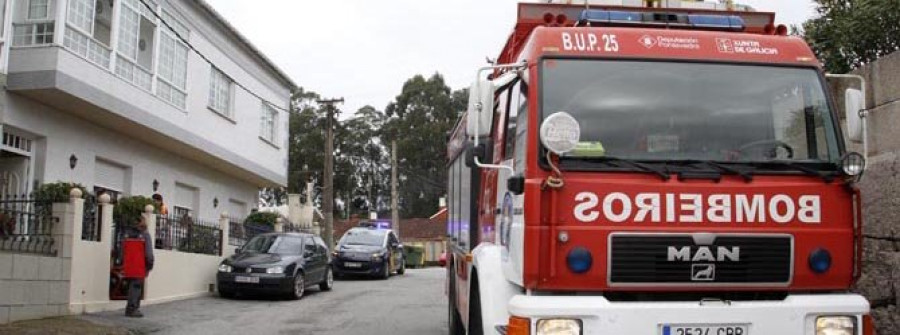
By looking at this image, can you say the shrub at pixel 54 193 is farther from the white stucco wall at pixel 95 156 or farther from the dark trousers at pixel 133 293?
the white stucco wall at pixel 95 156

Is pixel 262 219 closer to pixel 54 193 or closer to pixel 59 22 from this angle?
pixel 59 22

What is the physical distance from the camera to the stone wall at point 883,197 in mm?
7117

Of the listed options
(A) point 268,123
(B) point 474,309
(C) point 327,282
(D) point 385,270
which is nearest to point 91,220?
(C) point 327,282

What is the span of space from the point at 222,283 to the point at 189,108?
18.0 ft

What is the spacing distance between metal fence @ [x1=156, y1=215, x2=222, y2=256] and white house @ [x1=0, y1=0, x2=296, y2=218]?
205cm

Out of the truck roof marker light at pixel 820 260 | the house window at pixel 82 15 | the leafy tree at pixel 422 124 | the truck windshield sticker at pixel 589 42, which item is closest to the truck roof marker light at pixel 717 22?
the truck windshield sticker at pixel 589 42

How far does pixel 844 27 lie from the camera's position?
9.16 m

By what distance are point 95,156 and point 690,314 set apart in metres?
15.0

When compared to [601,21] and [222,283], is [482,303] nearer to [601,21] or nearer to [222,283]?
[601,21]

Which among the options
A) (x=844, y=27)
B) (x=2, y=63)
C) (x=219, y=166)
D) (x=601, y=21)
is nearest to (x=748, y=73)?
(x=601, y=21)

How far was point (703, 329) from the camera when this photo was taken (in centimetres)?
454

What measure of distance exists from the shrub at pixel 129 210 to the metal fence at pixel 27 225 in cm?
199

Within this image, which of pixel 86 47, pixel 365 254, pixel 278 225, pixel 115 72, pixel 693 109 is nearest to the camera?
pixel 693 109

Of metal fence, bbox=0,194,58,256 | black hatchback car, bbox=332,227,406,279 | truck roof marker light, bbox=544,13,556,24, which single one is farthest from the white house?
truck roof marker light, bbox=544,13,556,24
